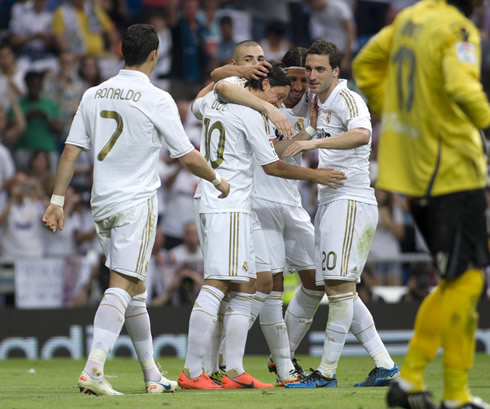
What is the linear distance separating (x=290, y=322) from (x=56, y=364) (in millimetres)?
4100

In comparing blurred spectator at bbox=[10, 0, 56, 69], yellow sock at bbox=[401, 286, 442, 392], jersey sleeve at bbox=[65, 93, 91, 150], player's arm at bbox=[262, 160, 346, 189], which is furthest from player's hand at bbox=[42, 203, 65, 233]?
blurred spectator at bbox=[10, 0, 56, 69]

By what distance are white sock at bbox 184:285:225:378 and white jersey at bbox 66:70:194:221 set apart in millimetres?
929

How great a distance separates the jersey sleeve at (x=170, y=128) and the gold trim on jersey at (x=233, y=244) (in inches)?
31.3

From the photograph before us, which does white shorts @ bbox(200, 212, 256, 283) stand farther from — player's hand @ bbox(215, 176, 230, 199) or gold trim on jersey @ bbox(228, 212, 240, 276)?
player's hand @ bbox(215, 176, 230, 199)

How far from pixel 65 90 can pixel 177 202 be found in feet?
9.27

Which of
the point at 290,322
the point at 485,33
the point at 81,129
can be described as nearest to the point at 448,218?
the point at 81,129

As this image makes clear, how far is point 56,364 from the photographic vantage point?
10.5 m

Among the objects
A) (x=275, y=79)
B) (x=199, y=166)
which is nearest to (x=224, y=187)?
(x=199, y=166)

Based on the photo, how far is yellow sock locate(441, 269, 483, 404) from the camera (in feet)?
14.4

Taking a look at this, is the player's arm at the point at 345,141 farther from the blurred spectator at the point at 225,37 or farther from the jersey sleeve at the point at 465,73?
the blurred spectator at the point at 225,37

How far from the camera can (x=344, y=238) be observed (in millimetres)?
6719

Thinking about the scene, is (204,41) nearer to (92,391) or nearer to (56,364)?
(56,364)

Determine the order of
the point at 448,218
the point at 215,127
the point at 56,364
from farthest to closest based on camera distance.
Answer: the point at 56,364, the point at 215,127, the point at 448,218

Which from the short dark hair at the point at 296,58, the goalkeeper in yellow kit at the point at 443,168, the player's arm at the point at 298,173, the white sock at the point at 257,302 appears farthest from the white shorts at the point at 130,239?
the short dark hair at the point at 296,58
